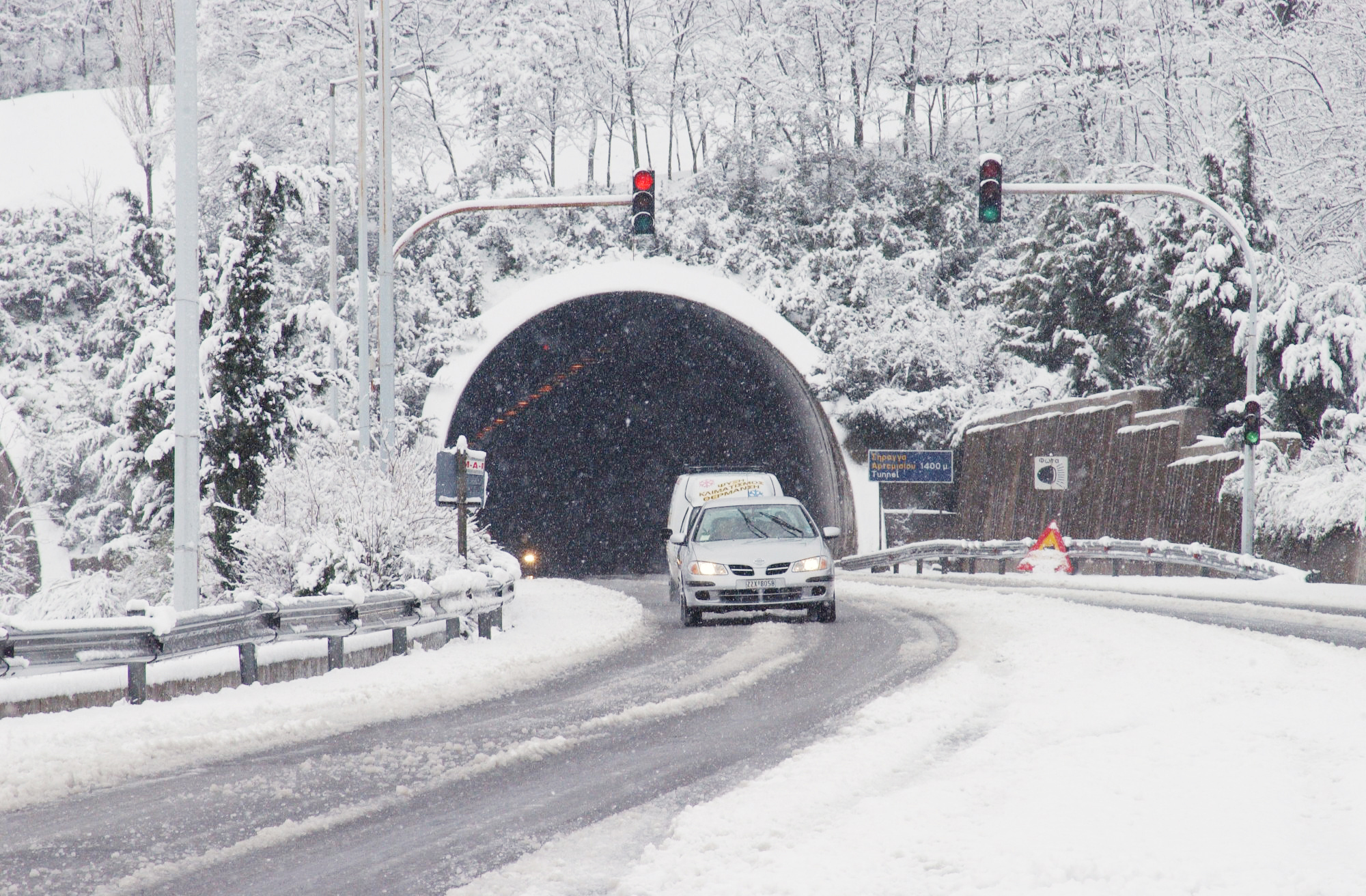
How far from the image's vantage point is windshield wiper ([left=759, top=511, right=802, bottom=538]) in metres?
16.8

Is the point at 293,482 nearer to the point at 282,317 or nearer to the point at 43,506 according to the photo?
the point at 282,317

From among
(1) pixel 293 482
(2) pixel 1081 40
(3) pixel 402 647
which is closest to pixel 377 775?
(3) pixel 402 647

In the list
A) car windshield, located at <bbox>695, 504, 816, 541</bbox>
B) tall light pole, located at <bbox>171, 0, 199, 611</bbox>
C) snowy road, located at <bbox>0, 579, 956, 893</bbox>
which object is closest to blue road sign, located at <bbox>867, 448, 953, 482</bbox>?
car windshield, located at <bbox>695, 504, 816, 541</bbox>

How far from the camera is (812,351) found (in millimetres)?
34719

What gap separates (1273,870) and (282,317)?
20.4 m

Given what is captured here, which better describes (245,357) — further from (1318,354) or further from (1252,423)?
(1318,354)

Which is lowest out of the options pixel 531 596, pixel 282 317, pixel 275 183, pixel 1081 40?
pixel 531 596

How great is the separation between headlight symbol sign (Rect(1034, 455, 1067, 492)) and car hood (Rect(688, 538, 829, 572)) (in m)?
15.6

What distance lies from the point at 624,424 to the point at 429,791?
130 ft

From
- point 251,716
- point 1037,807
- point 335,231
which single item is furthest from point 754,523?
point 335,231

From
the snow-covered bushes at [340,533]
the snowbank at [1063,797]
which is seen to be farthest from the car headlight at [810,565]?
the snowbank at [1063,797]

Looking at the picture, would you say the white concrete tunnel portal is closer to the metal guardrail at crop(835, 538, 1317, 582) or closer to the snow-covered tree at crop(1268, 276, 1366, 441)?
the metal guardrail at crop(835, 538, 1317, 582)

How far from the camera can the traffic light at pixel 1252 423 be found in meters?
21.6

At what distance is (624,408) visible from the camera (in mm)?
45094
